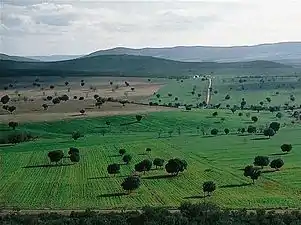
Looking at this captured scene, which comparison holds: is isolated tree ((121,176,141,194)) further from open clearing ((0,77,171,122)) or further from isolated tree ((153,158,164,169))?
open clearing ((0,77,171,122))

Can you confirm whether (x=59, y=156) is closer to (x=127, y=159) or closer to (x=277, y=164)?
(x=127, y=159)

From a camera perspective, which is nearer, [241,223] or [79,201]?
[241,223]

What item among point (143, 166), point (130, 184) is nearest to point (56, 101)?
point (143, 166)

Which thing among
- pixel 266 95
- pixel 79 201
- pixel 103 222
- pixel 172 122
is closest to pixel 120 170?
pixel 79 201

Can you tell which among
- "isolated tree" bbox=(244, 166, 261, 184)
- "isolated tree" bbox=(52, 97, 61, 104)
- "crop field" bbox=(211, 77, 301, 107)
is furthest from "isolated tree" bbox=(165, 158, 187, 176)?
"crop field" bbox=(211, 77, 301, 107)

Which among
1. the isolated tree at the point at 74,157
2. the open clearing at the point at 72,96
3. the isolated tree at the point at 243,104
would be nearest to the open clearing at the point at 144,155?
the open clearing at the point at 72,96

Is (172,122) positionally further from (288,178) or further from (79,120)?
(288,178)

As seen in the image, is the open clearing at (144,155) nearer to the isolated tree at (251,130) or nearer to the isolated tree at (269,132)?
the isolated tree at (269,132)

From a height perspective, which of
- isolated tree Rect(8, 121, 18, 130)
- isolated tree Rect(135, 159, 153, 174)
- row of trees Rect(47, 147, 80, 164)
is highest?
isolated tree Rect(135, 159, 153, 174)
